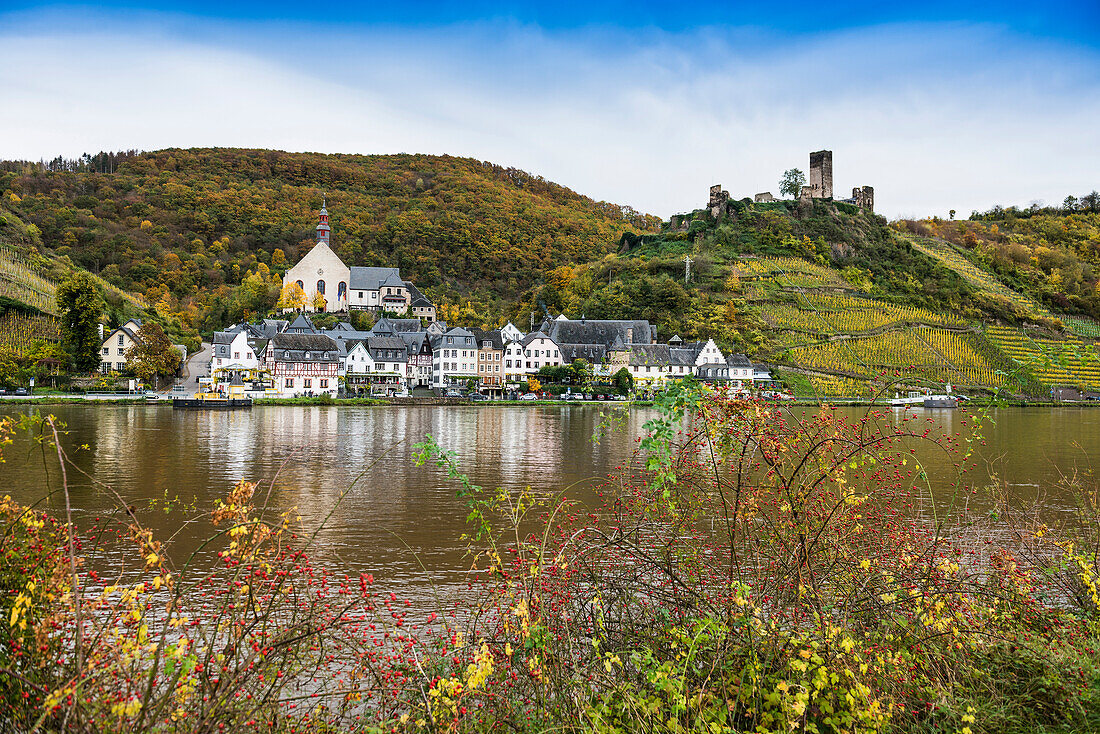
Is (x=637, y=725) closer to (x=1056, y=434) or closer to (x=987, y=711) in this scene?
(x=987, y=711)

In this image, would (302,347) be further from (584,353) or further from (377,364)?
(584,353)

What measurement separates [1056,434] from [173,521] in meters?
37.0

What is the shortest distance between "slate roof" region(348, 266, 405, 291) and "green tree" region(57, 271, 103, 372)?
33.9 metres

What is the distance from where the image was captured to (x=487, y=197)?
134125mm

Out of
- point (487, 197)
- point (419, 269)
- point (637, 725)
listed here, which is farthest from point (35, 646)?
point (487, 197)

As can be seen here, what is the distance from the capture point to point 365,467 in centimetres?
1491

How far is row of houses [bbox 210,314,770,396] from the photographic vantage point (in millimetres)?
63719

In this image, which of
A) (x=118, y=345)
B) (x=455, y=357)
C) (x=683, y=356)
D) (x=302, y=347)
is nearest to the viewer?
(x=118, y=345)

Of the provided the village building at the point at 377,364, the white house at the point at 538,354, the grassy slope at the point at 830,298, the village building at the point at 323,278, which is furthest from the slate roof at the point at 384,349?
the grassy slope at the point at 830,298

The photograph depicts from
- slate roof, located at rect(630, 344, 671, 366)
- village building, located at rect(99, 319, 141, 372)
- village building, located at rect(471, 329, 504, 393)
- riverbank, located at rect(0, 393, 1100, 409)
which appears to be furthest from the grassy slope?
village building, located at rect(99, 319, 141, 372)

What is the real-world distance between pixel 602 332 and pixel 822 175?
51891 millimetres

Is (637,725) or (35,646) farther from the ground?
(35,646)

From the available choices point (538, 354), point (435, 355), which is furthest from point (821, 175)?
A: point (435, 355)

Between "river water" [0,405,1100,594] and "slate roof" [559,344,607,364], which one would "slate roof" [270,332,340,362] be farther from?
"slate roof" [559,344,607,364]
